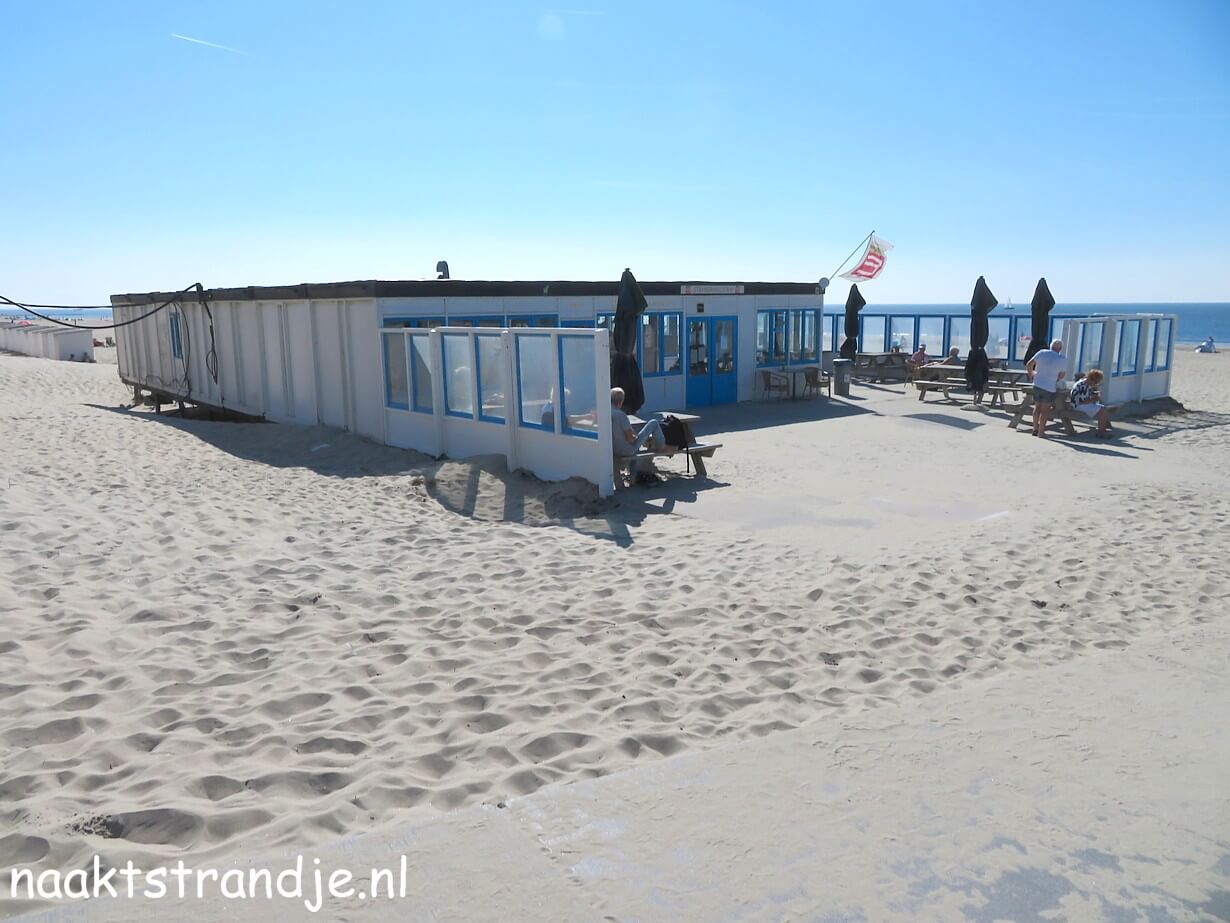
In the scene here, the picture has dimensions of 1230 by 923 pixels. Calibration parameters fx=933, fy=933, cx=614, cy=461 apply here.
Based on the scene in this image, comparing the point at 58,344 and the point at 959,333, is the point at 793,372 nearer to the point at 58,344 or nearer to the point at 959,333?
the point at 959,333

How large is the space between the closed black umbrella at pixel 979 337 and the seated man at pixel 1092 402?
268cm

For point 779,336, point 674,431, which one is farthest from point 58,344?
point 674,431

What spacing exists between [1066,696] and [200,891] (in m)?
4.52

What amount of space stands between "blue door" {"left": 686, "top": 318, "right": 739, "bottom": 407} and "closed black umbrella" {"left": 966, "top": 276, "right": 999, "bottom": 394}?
4690mm

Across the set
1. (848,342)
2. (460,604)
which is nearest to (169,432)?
(460,604)

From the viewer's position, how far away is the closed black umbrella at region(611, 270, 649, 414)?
1332 centimetres

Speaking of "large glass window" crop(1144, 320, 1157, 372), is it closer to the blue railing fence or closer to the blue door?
the blue railing fence

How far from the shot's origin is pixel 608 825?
3.88m

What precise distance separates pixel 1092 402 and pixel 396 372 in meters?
11.3

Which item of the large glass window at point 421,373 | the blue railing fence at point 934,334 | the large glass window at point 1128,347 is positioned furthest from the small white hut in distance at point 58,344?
the large glass window at point 1128,347

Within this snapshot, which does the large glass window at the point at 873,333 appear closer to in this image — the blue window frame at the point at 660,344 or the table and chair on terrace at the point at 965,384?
the table and chair on terrace at the point at 965,384

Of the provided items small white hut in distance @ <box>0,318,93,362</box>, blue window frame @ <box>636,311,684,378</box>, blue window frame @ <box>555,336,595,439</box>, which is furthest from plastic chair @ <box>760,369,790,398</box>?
small white hut in distance @ <box>0,318,93,362</box>

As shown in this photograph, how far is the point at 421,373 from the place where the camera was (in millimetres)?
13055

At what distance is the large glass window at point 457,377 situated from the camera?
480 inches
